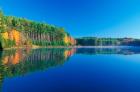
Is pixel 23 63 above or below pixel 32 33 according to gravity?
below

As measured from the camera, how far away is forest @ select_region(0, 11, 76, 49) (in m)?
120

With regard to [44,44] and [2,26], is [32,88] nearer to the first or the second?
[2,26]

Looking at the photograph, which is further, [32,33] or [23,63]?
[32,33]

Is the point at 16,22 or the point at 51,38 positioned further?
the point at 51,38

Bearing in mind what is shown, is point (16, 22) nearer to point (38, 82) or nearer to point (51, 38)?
point (51, 38)

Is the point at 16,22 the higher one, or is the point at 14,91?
the point at 16,22

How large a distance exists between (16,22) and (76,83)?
369 ft

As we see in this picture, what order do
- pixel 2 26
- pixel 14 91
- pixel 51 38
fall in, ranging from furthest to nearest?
pixel 51 38
pixel 2 26
pixel 14 91

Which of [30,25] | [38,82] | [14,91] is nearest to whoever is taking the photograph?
[14,91]

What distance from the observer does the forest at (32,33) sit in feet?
393

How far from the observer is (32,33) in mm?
159375

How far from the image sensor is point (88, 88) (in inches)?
752

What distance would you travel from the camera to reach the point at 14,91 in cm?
1747

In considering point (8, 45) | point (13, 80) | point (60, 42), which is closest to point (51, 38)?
point (60, 42)
